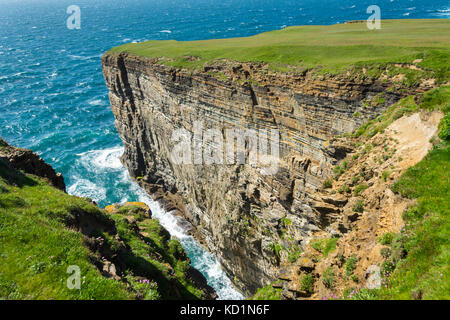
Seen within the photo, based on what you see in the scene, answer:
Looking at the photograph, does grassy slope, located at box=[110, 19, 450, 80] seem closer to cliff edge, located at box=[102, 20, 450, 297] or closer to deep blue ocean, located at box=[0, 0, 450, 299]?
cliff edge, located at box=[102, 20, 450, 297]

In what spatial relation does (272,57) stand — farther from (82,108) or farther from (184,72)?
(82,108)

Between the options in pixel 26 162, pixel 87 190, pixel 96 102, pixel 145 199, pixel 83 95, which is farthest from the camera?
pixel 83 95

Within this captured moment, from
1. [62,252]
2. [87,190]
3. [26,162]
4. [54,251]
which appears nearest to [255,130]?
[26,162]

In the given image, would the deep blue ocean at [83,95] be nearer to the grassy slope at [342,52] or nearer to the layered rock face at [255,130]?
the layered rock face at [255,130]

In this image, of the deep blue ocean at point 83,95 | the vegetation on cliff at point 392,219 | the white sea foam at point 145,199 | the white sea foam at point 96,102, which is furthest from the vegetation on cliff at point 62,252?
the white sea foam at point 96,102

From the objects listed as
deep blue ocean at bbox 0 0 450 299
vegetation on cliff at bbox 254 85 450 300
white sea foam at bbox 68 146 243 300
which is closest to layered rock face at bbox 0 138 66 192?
vegetation on cliff at bbox 254 85 450 300

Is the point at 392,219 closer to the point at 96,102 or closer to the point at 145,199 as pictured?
the point at 145,199
